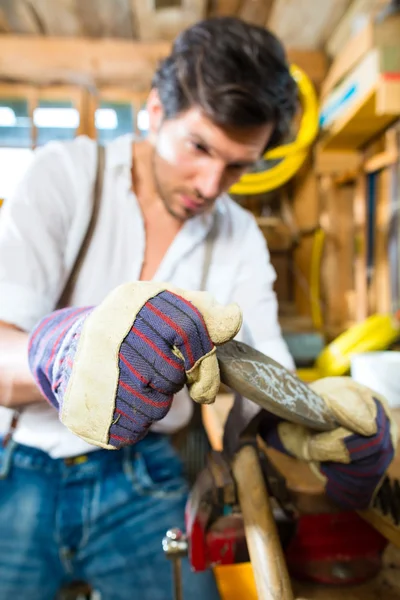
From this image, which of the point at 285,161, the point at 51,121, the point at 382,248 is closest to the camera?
the point at 51,121

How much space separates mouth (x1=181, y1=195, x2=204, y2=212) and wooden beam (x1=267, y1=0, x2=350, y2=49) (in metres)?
0.98

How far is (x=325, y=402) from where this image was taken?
1.53 feet

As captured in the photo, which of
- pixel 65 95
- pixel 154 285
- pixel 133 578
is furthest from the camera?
pixel 65 95

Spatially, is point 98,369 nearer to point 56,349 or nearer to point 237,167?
point 56,349

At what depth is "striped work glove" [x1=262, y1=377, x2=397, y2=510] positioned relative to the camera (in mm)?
466

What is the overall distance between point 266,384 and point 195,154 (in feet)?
1.36

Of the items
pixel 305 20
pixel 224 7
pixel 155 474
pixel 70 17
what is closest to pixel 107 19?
pixel 70 17

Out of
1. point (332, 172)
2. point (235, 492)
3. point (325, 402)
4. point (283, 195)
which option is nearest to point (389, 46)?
point (332, 172)

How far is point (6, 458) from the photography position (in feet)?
2.13

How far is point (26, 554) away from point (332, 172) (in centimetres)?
93

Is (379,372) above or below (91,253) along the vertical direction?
below

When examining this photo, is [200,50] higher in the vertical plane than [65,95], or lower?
lower

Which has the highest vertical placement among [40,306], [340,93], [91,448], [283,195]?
[340,93]

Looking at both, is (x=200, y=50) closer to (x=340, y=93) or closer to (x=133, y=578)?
(x=340, y=93)
